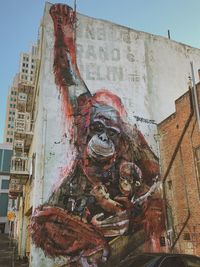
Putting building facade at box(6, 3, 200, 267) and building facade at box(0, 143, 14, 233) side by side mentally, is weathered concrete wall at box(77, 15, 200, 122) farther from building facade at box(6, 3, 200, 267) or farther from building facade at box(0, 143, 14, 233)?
building facade at box(0, 143, 14, 233)

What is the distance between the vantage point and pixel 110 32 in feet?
55.4

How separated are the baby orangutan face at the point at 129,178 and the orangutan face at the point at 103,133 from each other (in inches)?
40.5

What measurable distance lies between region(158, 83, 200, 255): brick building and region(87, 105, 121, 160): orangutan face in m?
2.96

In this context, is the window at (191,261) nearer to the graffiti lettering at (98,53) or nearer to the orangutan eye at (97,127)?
the orangutan eye at (97,127)

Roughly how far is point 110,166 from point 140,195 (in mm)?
Answer: 2221

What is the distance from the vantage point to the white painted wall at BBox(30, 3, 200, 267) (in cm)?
1293

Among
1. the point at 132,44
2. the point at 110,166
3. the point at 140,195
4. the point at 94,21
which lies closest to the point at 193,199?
the point at 140,195

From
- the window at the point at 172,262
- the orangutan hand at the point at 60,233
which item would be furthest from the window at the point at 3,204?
the window at the point at 172,262

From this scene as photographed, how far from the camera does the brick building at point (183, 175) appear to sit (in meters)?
13.0

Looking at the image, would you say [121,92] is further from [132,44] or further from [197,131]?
[197,131]

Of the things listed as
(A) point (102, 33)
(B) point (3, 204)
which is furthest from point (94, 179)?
(B) point (3, 204)

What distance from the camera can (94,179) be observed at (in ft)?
44.0

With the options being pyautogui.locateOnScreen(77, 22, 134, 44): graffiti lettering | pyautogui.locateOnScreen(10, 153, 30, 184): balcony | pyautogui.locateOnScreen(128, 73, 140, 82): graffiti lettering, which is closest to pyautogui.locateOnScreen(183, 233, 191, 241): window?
pyautogui.locateOnScreen(128, 73, 140, 82): graffiti lettering

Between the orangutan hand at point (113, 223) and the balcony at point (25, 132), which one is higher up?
the balcony at point (25, 132)
